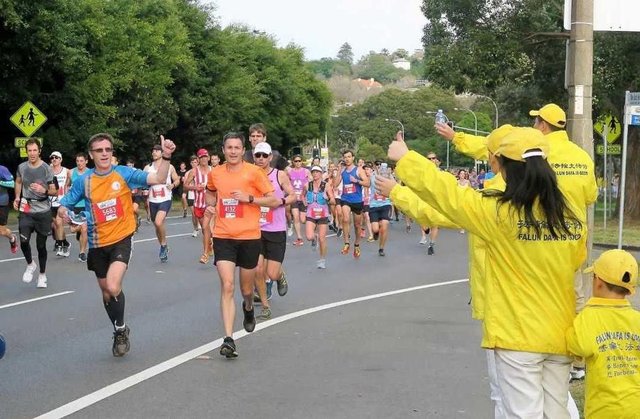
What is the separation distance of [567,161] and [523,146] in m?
2.28

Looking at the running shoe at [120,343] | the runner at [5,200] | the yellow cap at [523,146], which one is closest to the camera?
the yellow cap at [523,146]

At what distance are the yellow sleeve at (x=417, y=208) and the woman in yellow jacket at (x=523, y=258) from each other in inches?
9.3

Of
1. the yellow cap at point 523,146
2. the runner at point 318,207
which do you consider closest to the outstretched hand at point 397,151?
the yellow cap at point 523,146

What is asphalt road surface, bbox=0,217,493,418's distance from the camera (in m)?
6.98

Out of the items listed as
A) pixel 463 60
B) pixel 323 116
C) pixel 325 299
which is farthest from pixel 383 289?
pixel 323 116

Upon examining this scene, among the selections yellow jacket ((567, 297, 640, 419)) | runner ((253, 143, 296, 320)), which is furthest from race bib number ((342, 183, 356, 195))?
yellow jacket ((567, 297, 640, 419))

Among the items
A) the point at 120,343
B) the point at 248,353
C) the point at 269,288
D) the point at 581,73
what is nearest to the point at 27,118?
the point at 269,288

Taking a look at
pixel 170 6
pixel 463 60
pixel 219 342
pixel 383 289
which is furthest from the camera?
pixel 170 6

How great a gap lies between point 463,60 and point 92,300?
18.3 m

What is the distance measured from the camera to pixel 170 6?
161 feet

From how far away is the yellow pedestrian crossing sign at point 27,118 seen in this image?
28.8 m

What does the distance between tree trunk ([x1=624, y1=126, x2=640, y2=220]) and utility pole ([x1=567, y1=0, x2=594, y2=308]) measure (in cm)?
2621

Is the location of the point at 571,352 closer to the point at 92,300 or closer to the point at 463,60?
the point at 92,300

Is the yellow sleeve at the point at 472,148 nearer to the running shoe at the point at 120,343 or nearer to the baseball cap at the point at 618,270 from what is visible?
the baseball cap at the point at 618,270
